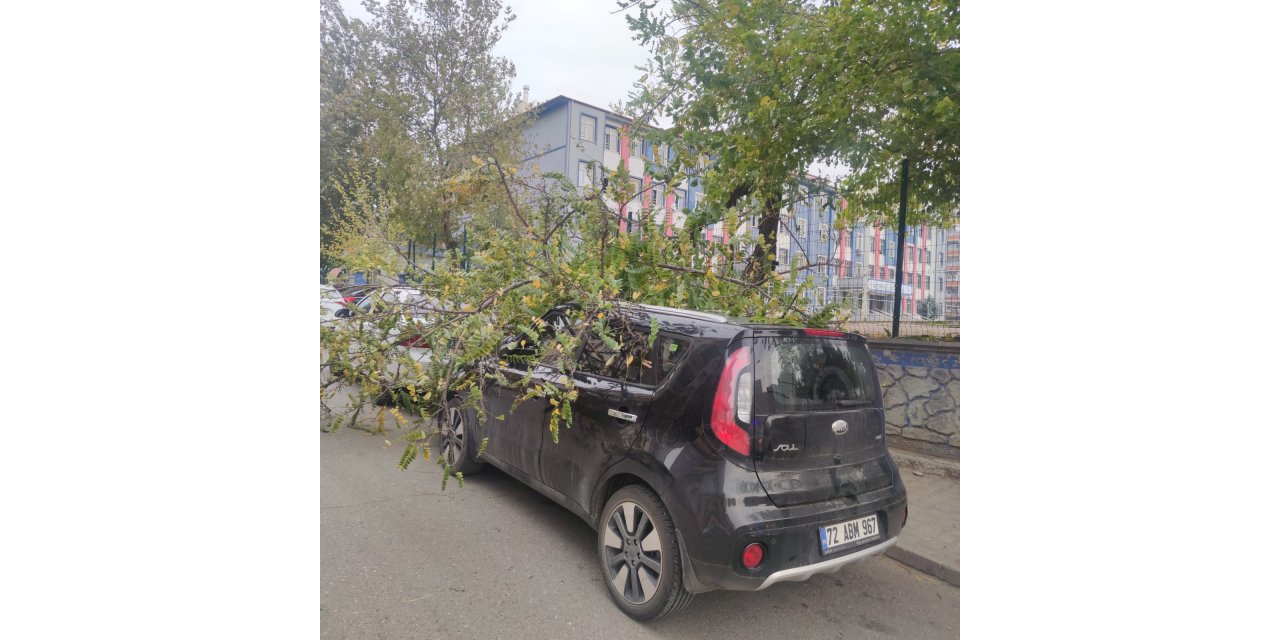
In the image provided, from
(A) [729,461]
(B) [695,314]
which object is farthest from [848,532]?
(B) [695,314]

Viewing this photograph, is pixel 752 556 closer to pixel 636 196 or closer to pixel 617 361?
pixel 617 361

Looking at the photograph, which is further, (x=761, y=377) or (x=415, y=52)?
(x=415, y=52)

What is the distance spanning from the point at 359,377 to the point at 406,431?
0.44 meters

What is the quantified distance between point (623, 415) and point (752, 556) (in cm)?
75

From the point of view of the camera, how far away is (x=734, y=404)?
205 cm

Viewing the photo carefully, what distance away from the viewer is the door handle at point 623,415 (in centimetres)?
235

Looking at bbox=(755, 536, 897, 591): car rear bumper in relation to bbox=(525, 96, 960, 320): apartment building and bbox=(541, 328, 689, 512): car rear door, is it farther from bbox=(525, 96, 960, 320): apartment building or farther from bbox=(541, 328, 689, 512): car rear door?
bbox=(525, 96, 960, 320): apartment building

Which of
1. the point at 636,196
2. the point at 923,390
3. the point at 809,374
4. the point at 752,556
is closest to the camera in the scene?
the point at 752,556

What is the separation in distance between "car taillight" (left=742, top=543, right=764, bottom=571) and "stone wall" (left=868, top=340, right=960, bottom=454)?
60.1 inches

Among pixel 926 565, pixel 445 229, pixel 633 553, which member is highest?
pixel 445 229

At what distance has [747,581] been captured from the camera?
1.95 meters

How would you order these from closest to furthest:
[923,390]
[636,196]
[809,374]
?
[809,374], [636,196], [923,390]

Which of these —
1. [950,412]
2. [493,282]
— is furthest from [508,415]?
[950,412]
